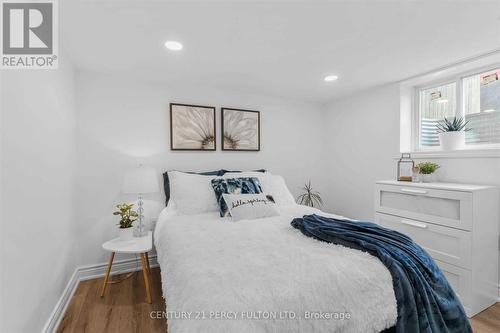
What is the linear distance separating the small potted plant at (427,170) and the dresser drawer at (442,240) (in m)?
0.51

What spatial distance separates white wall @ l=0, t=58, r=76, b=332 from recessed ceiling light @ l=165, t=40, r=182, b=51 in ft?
2.98

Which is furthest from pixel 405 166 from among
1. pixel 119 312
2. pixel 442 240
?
pixel 119 312

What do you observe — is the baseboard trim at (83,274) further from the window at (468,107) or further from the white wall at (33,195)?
the window at (468,107)

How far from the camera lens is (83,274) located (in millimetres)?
2635

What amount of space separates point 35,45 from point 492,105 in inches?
157

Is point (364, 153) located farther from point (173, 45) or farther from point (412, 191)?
point (173, 45)

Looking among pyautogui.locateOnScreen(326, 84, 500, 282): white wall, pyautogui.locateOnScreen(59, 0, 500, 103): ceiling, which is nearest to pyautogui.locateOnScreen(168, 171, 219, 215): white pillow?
pyautogui.locateOnScreen(59, 0, 500, 103): ceiling

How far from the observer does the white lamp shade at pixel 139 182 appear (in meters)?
2.42

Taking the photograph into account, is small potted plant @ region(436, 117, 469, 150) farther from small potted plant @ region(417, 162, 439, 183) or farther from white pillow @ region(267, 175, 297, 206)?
white pillow @ region(267, 175, 297, 206)

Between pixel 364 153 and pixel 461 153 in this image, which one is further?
pixel 364 153

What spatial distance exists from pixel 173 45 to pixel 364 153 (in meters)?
2.79

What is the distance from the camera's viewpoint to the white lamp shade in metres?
2.42

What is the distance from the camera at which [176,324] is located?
3.28 ft

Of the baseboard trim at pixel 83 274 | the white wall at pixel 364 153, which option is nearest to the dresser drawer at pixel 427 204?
the white wall at pixel 364 153
